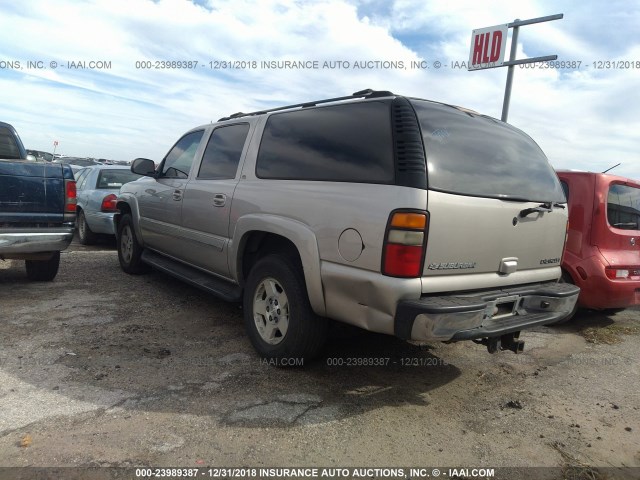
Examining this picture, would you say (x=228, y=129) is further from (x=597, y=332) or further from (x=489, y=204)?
(x=597, y=332)

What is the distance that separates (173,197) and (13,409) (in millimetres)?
2638

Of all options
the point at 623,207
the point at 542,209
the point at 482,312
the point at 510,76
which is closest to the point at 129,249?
the point at 482,312

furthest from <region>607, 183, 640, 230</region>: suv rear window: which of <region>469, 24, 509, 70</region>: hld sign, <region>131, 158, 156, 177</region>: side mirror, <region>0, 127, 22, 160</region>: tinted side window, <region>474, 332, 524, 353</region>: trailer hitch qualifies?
<region>0, 127, 22, 160</region>: tinted side window

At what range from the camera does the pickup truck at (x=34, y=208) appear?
4.66 meters

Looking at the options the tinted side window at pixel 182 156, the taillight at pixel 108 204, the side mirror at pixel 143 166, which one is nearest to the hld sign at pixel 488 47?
the tinted side window at pixel 182 156

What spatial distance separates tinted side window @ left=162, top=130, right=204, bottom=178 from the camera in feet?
16.4

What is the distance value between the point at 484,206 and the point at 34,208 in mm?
4400

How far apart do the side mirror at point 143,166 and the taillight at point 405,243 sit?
3705 millimetres

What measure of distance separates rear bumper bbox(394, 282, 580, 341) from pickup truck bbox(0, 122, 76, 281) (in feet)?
13.1

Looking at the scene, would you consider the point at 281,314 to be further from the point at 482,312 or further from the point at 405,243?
the point at 482,312

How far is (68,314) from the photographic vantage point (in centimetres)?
450

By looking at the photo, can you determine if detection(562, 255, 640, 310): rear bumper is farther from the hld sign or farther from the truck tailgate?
the hld sign

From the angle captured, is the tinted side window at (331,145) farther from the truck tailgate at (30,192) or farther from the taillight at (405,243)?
the truck tailgate at (30,192)

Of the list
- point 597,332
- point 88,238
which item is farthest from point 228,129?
point 88,238
